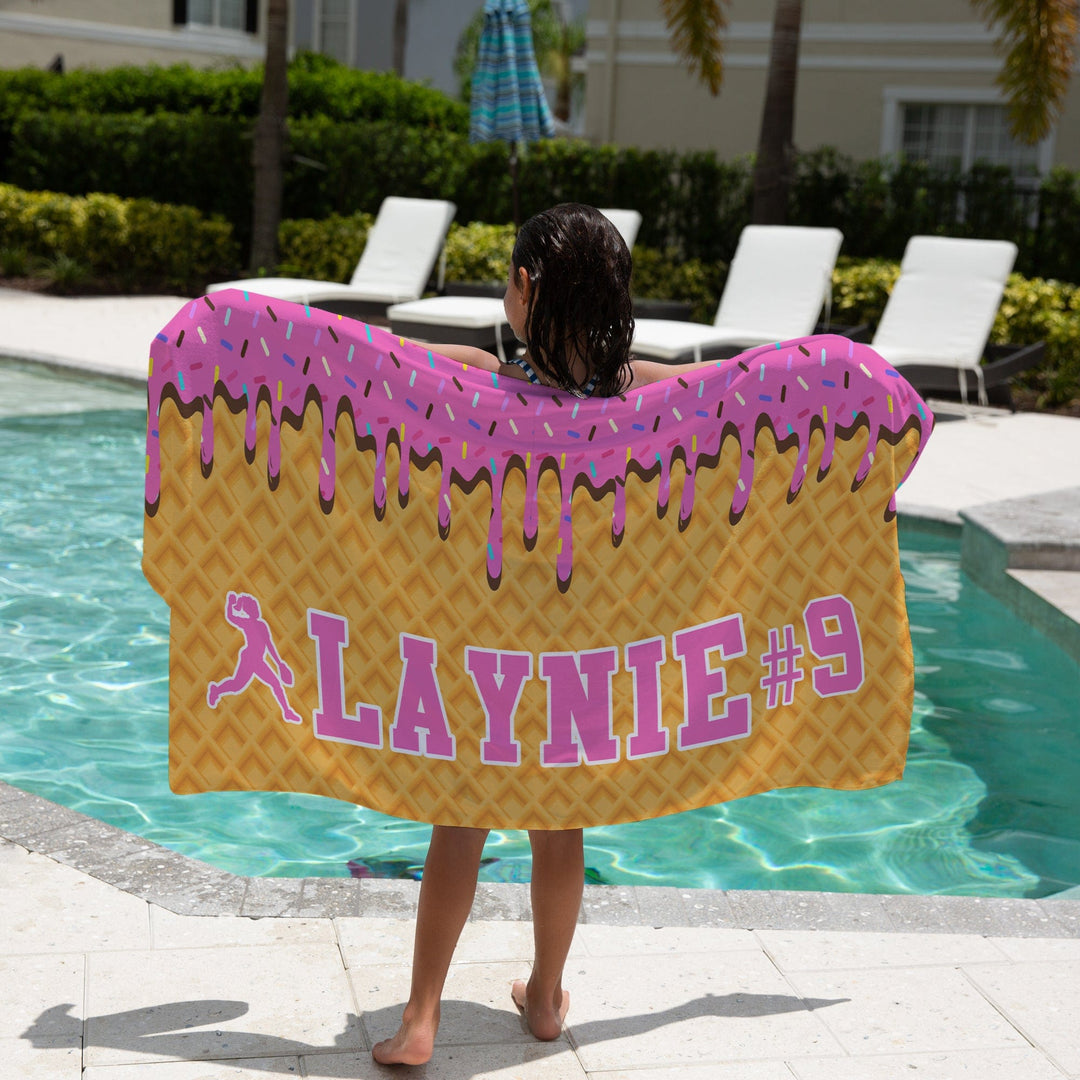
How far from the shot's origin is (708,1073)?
2711 millimetres

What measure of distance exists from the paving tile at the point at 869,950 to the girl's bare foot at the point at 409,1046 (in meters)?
0.90

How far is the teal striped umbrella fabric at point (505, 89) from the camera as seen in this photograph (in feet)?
51.2

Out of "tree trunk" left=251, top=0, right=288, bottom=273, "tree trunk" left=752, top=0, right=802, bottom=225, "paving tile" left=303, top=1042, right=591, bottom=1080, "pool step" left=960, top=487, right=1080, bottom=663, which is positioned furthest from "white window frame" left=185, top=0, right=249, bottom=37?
"paving tile" left=303, top=1042, right=591, bottom=1080

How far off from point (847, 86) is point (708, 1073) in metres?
19.4

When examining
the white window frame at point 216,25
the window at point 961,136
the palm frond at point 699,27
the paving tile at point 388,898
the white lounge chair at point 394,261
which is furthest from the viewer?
the white window frame at point 216,25

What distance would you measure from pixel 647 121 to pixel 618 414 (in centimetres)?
2002

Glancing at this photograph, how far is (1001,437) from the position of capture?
10961 mm

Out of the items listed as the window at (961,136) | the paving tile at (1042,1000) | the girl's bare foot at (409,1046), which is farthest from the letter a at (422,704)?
the window at (961,136)

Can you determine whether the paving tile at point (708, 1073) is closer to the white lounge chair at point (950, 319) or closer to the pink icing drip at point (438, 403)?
the pink icing drip at point (438, 403)

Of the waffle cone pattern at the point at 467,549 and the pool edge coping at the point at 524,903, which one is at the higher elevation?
the waffle cone pattern at the point at 467,549

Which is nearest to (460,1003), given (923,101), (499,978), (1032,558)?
(499,978)

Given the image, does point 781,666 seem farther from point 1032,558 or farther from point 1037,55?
point 1037,55

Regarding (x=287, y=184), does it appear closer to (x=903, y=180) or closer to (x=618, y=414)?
(x=903, y=180)

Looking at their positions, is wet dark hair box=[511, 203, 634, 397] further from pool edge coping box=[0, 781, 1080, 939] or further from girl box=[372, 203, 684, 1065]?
pool edge coping box=[0, 781, 1080, 939]
